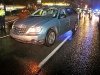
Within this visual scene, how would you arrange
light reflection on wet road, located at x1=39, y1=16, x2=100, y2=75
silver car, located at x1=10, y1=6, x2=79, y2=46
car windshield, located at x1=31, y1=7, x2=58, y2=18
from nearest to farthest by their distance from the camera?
light reflection on wet road, located at x1=39, y1=16, x2=100, y2=75 → silver car, located at x1=10, y1=6, x2=79, y2=46 → car windshield, located at x1=31, y1=7, x2=58, y2=18

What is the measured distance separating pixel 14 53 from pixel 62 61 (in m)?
2.01

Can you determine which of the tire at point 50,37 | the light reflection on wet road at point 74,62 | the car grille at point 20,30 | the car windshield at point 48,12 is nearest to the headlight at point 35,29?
the car grille at point 20,30

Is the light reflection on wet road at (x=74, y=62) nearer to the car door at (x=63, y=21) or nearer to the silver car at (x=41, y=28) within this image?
the silver car at (x=41, y=28)

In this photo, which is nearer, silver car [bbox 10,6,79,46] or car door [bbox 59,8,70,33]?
silver car [bbox 10,6,79,46]

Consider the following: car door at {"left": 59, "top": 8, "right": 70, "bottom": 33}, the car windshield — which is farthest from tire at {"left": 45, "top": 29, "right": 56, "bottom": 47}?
the car windshield

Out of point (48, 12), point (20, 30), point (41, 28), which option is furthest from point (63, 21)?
point (20, 30)

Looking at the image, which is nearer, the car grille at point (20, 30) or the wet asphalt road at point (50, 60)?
the wet asphalt road at point (50, 60)

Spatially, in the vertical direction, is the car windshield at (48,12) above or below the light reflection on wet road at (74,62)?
above

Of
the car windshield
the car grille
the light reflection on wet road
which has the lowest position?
the light reflection on wet road

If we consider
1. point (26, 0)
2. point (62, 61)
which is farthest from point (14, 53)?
point (26, 0)

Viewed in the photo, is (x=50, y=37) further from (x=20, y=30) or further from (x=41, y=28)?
(x=20, y=30)

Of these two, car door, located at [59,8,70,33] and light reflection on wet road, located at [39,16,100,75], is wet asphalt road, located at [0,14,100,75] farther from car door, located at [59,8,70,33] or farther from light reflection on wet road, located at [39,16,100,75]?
car door, located at [59,8,70,33]

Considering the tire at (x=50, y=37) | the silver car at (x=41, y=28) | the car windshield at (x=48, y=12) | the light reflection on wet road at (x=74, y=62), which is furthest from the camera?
the car windshield at (x=48, y=12)

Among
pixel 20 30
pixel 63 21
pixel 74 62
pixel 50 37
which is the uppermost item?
pixel 63 21
